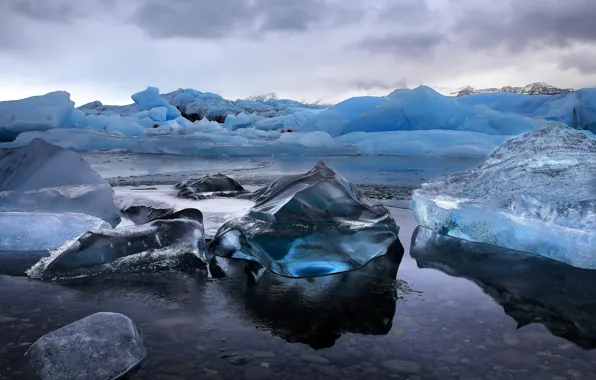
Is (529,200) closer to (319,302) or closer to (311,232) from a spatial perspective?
(311,232)

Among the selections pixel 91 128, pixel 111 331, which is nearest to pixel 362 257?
pixel 111 331

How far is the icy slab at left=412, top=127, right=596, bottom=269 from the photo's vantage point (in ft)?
7.77

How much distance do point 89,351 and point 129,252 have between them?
986 mm

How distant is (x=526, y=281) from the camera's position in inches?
81.7

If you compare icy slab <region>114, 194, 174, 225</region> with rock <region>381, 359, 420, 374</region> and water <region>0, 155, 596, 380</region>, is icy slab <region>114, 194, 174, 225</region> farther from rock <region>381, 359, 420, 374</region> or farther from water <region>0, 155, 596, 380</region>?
rock <region>381, 359, 420, 374</region>

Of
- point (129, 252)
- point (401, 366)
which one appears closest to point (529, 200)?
point (401, 366)

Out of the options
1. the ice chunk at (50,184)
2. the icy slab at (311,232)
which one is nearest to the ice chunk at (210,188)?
the ice chunk at (50,184)

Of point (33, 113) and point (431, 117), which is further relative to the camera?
point (33, 113)

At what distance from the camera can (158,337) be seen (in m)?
1.45

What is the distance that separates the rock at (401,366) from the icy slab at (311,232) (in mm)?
846

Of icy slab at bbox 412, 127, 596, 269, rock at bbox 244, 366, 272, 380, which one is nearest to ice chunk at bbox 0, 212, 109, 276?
rock at bbox 244, 366, 272, 380

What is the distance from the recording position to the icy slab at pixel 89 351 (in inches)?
47.8

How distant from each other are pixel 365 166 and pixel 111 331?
6871 millimetres

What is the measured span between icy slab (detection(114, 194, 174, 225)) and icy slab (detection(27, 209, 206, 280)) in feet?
3.14
